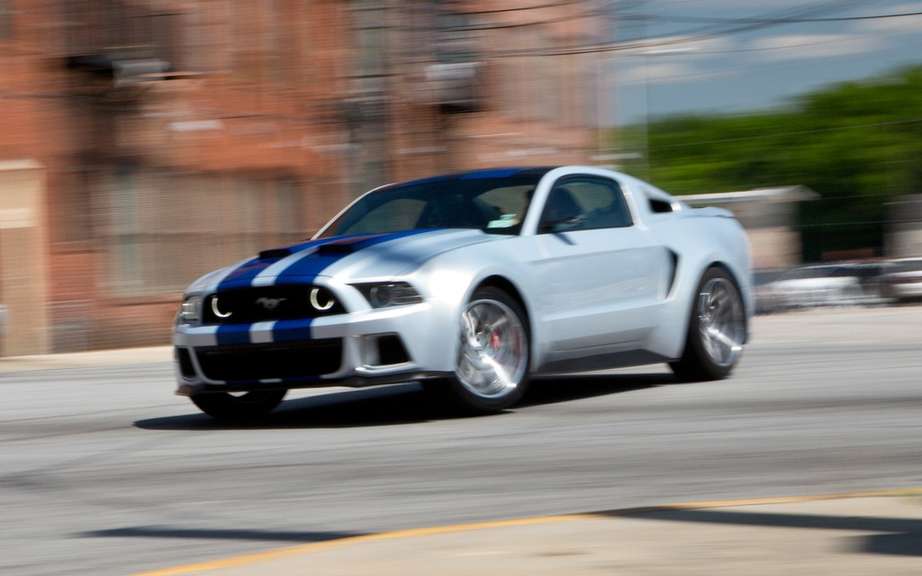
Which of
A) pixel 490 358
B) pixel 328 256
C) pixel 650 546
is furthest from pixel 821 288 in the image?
pixel 650 546

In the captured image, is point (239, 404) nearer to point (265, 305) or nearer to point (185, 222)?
point (265, 305)

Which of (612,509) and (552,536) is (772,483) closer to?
(612,509)

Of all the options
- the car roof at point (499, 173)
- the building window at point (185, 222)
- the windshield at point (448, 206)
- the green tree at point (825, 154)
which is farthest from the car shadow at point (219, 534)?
the green tree at point (825, 154)

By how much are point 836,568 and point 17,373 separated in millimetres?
13090

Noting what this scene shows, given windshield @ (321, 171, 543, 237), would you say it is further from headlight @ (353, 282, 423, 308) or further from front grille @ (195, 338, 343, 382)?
front grille @ (195, 338, 343, 382)

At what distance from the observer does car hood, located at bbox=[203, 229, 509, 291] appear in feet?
28.2

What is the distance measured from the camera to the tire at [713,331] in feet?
34.9

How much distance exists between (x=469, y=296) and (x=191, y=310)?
1577 mm

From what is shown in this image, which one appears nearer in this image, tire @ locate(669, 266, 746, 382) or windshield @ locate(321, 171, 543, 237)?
windshield @ locate(321, 171, 543, 237)

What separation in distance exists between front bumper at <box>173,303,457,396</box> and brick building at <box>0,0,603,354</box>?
456 inches

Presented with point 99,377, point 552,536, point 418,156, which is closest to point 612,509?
point 552,536

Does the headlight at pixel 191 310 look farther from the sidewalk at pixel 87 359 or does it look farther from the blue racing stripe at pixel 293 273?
the sidewalk at pixel 87 359

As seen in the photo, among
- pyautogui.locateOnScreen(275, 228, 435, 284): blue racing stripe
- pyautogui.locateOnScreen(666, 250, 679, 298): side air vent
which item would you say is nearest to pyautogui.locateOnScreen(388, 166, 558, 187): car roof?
pyautogui.locateOnScreen(275, 228, 435, 284): blue racing stripe

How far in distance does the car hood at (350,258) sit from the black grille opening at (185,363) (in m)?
0.36
